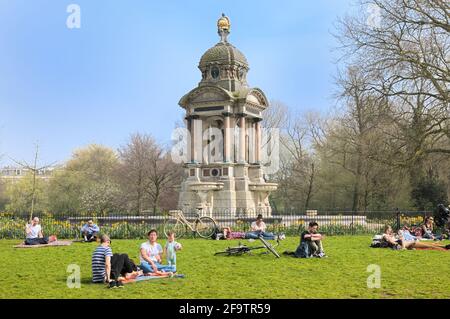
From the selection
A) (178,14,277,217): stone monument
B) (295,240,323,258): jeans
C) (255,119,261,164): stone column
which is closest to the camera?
(295,240,323,258): jeans

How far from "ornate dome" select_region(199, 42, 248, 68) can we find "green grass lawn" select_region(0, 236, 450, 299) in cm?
1920

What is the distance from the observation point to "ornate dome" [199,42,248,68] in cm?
3394

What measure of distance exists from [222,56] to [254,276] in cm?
2453

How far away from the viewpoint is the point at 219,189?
31703mm

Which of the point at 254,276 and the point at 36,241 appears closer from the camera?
the point at 254,276

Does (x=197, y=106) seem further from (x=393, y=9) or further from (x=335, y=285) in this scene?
(x=335, y=285)

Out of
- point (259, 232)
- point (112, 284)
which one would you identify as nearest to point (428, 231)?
point (259, 232)

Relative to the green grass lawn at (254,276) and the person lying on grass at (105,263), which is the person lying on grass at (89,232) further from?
the person lying on grass at (105,263)

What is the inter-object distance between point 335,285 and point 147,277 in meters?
3.86

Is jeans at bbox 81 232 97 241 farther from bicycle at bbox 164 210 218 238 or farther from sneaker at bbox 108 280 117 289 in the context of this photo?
sneaker at bbox 108 280 117 289

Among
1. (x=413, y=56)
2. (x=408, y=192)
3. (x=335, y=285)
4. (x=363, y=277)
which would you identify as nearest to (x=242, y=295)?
(x=335, y=285)

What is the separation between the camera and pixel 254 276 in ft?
37.0

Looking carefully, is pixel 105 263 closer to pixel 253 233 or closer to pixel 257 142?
pixel 253 233

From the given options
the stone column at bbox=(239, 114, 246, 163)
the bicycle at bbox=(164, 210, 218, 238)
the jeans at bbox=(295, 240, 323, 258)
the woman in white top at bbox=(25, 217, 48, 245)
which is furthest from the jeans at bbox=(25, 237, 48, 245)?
the stone column at bbox=(239, 114, 246, 163)
